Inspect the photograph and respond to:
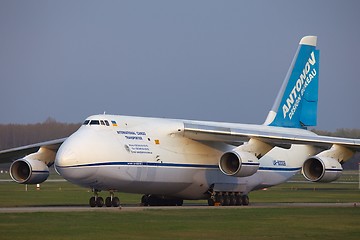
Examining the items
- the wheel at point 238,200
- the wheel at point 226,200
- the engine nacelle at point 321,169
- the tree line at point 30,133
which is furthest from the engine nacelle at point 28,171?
the tree line at point 30,133

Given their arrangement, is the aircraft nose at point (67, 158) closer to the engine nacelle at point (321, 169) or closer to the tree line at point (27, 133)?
the engine nacelle at point (321, 169)

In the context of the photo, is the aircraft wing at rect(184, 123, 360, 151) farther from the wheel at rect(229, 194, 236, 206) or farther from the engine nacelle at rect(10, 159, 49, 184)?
the engine nacelle at rect(10, 159, 49, 184)

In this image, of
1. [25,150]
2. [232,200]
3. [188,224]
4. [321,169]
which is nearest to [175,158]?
[232,200]

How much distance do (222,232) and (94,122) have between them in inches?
390

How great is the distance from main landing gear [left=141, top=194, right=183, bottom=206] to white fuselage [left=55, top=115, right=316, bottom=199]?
0.69 meters

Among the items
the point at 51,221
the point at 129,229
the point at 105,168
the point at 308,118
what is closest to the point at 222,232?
the point at 129,229

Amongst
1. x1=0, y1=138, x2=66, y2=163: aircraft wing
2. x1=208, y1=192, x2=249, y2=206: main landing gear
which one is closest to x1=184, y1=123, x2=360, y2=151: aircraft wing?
x1=208, y1=192, x2=249, y2=206: main landing gear

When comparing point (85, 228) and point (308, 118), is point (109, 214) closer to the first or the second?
point (85, 228)

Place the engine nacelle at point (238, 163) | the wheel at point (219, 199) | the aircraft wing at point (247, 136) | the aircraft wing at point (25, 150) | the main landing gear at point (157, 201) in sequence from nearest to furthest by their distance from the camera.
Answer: the engine nacelle at point (238, 163), the aircraft wing at point (247, 136), the aircraft wing at point (25, 150), the wheel at point (219, 199), the main landing gear at point (157, 201)

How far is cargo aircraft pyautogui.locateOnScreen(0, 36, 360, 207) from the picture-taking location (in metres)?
26.7

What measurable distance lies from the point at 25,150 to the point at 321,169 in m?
10.6

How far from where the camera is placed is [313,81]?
35594 mm

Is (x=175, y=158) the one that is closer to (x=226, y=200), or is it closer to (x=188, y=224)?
(x=226, y=200)

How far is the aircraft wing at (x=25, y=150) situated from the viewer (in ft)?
99.3
